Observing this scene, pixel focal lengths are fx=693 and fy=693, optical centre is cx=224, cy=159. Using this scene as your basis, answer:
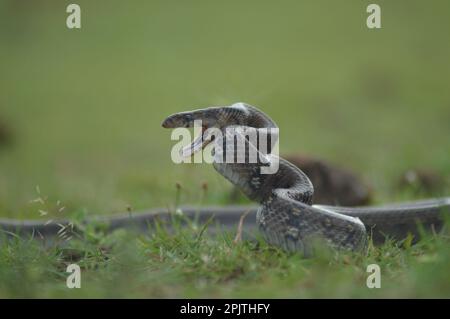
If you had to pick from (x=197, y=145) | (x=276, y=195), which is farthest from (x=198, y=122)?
(x=276, y=195)

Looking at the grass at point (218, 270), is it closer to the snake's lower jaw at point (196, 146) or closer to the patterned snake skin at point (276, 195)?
the patterned snake skin at point (276, 195)

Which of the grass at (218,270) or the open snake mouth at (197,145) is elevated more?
the open snake mouth at (197,145)

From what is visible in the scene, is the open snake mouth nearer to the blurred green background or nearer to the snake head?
the snake head

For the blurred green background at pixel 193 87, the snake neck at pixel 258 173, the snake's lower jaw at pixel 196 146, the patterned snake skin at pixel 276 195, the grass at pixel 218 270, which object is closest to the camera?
the grass at pixel 218 270

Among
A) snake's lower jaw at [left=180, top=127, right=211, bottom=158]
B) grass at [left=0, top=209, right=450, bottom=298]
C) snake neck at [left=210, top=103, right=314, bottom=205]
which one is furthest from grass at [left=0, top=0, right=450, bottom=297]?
snake's lower jaw at [left=180, top=127, right=211, bottom=158]

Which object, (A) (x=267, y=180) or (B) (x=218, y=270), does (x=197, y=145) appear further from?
(B) (x=218, y=270)

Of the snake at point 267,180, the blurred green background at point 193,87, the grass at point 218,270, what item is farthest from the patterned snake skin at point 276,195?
the blurred green background at point 193,87
